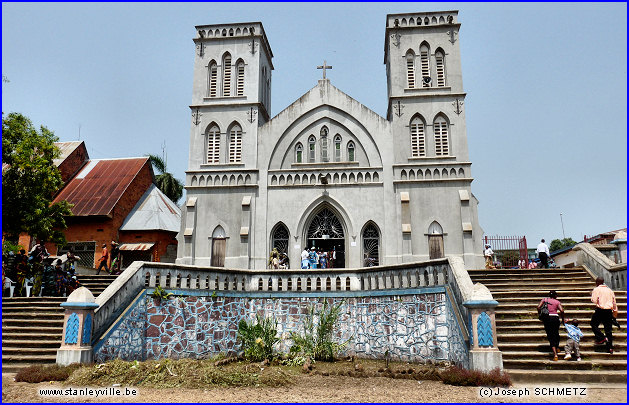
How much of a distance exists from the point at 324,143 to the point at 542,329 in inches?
586

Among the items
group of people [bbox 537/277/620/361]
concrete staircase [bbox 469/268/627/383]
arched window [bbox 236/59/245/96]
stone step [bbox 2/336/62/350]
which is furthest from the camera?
arched window [bbox 236/59/245/96]

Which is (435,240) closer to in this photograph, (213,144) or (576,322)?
(213,144)

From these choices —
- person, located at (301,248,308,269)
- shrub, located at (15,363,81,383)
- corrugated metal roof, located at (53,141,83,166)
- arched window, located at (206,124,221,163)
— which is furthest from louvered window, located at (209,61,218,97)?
shrub, located at (15,363,81,383)

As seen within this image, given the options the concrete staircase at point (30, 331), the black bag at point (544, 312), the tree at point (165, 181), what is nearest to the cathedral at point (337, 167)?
the concrete staircase at point (30, 331)

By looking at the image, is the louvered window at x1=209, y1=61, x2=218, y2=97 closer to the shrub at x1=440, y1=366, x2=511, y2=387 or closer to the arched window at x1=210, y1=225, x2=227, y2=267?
the arched window at x1=210, y1=225, x2=227, y2=267

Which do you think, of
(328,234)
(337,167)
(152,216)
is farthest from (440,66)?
(152,216)

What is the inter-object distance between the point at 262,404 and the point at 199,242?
1621 cm

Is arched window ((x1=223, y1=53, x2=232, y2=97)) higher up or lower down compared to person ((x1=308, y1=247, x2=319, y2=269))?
higher up

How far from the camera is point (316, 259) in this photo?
69.3ft

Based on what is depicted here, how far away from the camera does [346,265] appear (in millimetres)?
22859

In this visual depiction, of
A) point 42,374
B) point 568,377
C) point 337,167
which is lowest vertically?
point 568,377

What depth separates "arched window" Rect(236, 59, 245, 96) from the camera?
25.5m

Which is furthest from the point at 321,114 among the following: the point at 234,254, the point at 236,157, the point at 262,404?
the point at 262,404

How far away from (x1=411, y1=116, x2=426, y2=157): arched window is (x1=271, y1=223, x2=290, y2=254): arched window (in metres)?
6.81
